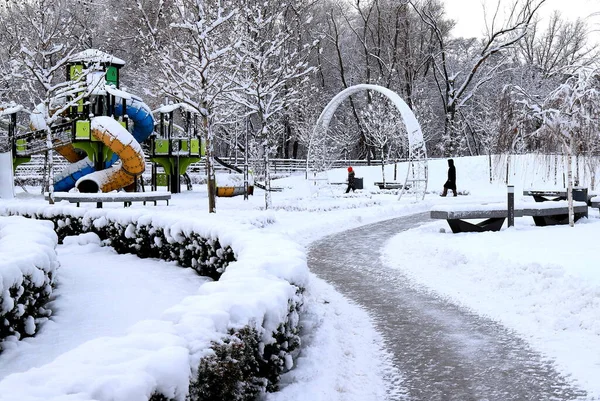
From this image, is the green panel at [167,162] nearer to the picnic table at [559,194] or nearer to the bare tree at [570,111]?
the picnic table at [559,194]

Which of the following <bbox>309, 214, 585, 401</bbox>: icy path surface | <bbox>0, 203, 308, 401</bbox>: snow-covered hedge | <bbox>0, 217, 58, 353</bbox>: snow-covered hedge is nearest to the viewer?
<bbox>0, 203, 308, 401</bbox>: snow-covered hedge

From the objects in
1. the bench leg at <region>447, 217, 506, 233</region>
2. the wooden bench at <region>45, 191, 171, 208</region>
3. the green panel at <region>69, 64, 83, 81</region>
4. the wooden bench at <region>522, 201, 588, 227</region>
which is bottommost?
the bench leg at <region>447, 217, 506, 233</region>

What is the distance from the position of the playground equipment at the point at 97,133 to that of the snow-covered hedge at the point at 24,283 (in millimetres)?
16462

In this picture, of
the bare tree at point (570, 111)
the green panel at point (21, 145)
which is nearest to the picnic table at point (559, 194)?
the bare tree at point (570, 111)

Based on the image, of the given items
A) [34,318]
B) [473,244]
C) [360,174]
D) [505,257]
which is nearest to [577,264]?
[505,257]

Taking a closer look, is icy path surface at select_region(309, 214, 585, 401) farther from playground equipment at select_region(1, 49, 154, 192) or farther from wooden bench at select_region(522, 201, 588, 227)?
playground equipment at select_region(1, 49, 154, 192)

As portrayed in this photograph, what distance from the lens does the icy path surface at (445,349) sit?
4945 mm

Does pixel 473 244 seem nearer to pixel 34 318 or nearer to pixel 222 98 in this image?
pixel 34 318

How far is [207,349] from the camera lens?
357 centimetres

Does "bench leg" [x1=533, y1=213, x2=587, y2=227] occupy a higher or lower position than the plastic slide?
lower

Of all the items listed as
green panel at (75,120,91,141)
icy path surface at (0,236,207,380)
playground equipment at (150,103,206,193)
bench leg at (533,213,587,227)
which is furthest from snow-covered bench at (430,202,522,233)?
playground equipment at (150,103,206,193)

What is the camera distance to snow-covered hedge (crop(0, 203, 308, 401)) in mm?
2889

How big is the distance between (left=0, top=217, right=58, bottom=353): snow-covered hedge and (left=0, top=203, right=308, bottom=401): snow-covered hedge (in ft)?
8.53

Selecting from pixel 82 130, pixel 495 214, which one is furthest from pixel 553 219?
pixel 82 130
